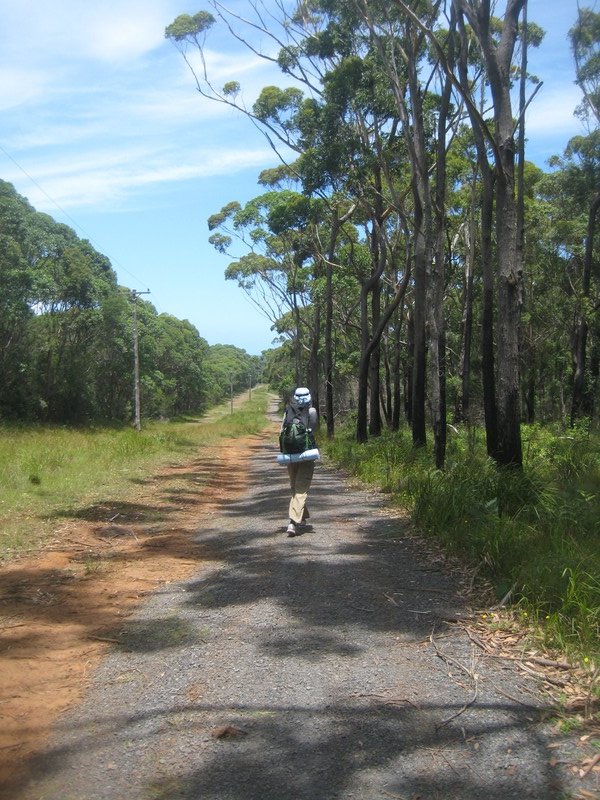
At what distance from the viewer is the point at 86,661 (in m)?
4.87

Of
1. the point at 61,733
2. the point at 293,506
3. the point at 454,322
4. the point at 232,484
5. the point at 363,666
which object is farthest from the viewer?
the point at 454,322

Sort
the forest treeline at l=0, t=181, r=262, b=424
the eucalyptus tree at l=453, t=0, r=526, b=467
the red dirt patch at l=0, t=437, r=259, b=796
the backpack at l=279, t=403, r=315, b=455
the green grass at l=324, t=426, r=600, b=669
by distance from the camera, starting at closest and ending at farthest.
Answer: the red dirt patch at l=0, t=437, r=259, b=796 < the green grass at l=324, t=426, r=600, b=669 < the backpack at l=279, t=403, r=315, b=455 < the eucalyptus tree at l=453, t=0, r=526, b=467 < the forest treeline at l=0, t=181, r=262, b=424

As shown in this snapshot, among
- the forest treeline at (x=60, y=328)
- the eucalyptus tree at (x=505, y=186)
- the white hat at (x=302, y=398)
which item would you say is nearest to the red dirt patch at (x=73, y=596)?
the white hat at (x=302, y=398)

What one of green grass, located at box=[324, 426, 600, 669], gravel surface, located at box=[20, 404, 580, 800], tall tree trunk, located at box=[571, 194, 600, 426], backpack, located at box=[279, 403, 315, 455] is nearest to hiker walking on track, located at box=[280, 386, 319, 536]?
backpack, located at box=[279, 403, 315, 455]

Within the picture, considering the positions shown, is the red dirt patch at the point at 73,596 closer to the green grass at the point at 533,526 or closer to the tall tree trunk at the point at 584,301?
the green grass at the point at 533,526

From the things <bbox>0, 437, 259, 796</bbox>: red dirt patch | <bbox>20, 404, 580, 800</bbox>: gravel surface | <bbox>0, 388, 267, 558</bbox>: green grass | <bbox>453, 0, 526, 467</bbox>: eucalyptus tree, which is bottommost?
<bbox>0, 437, 259, 796</bbox>: red dirt patch

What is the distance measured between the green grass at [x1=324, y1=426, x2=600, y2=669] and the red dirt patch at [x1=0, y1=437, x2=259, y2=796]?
286 cm

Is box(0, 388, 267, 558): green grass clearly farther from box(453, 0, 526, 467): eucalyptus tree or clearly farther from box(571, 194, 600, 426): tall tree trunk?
box(571, 194, 600, 426): tall tree trunk

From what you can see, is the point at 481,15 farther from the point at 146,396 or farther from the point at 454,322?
the point at 146,396

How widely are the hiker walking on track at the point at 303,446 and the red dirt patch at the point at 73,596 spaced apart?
1.20m

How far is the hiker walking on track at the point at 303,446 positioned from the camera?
866cm

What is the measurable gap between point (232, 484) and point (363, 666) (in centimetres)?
1281

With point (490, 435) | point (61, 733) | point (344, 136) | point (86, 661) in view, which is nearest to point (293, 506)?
point (86, 661)

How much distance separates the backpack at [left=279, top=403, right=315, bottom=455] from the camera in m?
8.62
